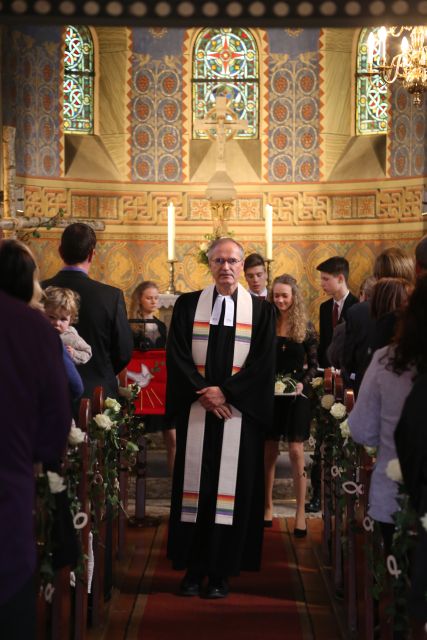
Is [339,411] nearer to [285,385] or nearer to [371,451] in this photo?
[371,451]

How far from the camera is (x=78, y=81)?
14.8 meters

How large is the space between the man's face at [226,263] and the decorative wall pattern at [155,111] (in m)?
8.93

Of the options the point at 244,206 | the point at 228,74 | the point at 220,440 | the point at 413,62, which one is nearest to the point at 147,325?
the point at 220,440

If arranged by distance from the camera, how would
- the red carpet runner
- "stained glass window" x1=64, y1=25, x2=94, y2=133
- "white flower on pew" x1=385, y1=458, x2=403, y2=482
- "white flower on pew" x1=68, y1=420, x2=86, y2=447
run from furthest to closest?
"stained glass window" x1=64, y1=25, x2=94, y2=133 < the red carpet runner < "white flower on pew" x1=68, y1=420, x2=86, y2=447 < "white flower on pew" x1=385, y1=458, x2=403, y2=482

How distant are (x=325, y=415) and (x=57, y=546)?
2.90 m

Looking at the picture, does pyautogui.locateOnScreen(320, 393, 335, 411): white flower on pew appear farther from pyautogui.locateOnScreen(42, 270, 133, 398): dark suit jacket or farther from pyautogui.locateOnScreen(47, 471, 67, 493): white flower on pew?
pyautogui.locateOnScreen(47, 471, 67, 493): white flower on pew

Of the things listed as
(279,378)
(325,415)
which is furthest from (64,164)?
(325,415)

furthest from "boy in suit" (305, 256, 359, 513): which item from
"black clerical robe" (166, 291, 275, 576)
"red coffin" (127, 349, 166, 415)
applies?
"black clerical robe" (166, 291, 275, 576)

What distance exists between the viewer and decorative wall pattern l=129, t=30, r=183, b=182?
14.8 m

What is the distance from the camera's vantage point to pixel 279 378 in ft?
23.5

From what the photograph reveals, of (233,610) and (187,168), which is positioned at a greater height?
(187,168)

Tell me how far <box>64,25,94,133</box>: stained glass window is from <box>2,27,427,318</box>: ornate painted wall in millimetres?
209

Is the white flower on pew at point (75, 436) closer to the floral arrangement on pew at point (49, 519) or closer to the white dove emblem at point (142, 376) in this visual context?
the floral arrangement on pew at point (49, 519)

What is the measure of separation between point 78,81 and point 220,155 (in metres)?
2.52
